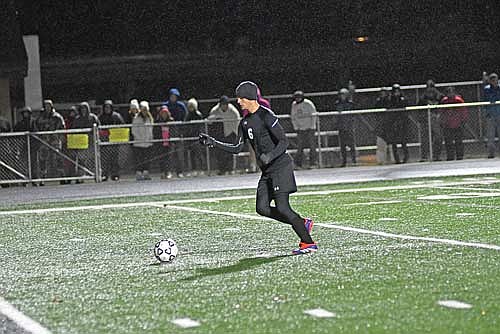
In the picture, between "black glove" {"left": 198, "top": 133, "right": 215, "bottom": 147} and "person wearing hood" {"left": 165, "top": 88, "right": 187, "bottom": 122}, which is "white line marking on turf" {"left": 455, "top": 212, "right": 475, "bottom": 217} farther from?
"person wearing hood" {"left": 165, "top": 88, "right": 187, "bottom": 122}

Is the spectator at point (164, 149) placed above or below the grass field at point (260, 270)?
above

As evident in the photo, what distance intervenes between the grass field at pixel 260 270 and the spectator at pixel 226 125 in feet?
28.9

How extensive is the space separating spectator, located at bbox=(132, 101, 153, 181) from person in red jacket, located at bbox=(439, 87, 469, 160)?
6733 millimetres

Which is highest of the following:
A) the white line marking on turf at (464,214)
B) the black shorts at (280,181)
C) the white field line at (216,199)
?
the black shorts at (280,181)

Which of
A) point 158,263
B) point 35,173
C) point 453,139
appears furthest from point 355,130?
point 158,263

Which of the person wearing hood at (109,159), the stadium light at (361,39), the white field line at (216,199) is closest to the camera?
the white field line at (216,199)

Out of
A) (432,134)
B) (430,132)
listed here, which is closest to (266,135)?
(430,132)

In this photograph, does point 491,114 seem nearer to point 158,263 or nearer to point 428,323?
point 158,263

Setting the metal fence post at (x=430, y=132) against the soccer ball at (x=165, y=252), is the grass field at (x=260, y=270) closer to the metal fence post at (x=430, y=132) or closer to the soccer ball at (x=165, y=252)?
the soccer ball at (x=165, y=252)

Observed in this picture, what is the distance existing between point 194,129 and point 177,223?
1077cm

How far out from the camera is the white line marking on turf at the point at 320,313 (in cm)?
726

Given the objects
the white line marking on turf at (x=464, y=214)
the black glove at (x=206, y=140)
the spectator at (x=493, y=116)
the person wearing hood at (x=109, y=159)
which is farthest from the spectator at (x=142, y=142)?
the black glove at (x=206, y=140)

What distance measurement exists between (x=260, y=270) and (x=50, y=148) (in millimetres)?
15884

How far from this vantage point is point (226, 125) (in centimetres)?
2570
